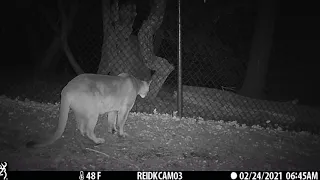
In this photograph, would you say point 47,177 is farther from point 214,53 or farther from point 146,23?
point 214,53

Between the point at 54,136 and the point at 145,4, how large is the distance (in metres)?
7.01

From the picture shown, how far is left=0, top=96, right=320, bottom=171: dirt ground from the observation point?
374cm

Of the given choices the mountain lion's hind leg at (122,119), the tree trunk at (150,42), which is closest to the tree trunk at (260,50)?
the tree trunk at (150,42)

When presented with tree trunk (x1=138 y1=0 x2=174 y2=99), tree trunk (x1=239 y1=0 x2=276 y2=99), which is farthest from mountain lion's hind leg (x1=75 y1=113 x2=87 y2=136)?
tree trunk (x1=239 y1=0 x2=276 y2=99)

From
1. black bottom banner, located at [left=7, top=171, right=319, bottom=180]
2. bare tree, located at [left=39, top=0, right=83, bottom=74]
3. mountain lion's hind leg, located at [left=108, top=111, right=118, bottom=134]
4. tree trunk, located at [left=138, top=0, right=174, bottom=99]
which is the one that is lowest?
black bottom banner, located at [left=7, top=171, right=319, bottom=180]

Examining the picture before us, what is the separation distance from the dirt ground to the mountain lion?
0.18 meters

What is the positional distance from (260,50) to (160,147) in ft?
23.0

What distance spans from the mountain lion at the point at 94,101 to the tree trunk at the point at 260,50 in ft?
20.3

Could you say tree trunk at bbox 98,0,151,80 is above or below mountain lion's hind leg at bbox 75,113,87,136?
above

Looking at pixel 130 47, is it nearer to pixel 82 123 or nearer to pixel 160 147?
pixel 82 123

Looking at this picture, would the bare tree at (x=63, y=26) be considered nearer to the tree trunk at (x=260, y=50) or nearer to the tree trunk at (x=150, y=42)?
the tree trunk at (x=150, y=42)

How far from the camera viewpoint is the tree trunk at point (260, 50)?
10180 millimetres

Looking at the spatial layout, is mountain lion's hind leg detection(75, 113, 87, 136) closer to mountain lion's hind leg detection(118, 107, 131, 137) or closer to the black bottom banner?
mountain lion's hind leg detection(118, 107, 131, 137)

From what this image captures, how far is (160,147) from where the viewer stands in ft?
14.2
